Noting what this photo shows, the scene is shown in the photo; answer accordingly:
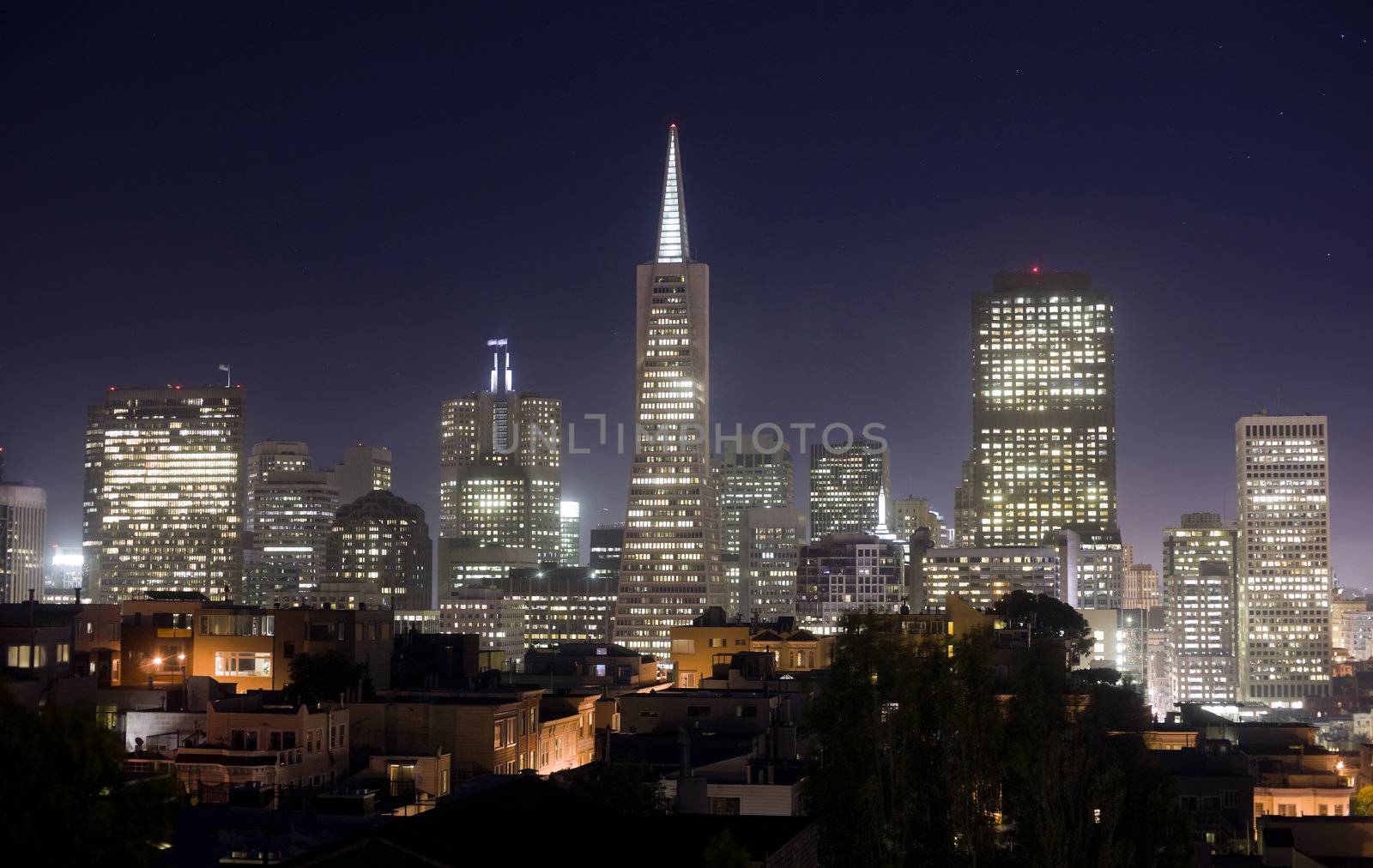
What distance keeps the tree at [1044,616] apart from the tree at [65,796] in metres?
128

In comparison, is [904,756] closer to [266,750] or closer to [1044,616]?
[266,750]

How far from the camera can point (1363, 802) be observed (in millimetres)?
99438

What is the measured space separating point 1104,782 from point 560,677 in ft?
282

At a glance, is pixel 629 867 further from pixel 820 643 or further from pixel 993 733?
pixel 820 643

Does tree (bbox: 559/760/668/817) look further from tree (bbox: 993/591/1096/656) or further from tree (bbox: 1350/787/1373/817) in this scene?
tree (bbox: 993/591/1096/656)

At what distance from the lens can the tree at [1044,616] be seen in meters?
156

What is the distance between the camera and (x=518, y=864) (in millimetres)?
29922

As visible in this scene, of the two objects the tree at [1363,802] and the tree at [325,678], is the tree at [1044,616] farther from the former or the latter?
the tree at [325,678]

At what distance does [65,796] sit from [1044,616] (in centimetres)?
14487

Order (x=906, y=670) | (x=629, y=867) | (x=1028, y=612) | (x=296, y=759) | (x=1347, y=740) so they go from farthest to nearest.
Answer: (x=1347, y=740), (x=1028, y=612), (x=296, y=759), (x=906, y=670), (x=629, y=867)

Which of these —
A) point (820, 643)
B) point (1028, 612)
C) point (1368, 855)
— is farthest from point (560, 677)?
point (1368, 855)

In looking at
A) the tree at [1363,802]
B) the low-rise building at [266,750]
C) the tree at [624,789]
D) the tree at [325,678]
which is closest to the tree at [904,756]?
the tree at [624,789]

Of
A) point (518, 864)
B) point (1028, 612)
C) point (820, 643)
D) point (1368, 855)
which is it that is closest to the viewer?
point (518, 864)

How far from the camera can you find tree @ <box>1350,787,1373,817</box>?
98000 millimetres
